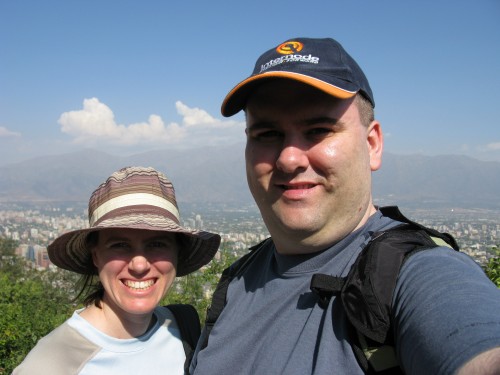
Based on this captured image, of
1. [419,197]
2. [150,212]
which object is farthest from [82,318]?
[419,197]

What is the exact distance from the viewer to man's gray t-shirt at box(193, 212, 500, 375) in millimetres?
1046

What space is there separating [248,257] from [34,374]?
1142 mm

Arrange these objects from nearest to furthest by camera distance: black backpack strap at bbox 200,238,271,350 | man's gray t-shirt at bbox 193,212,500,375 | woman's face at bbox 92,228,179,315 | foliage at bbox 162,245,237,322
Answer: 1. man's gray t-shirt at bbox 193,212,500,375
2. black backpack strap at bbox 200,238,271,350
3. woman's face at bbox 92,228,179,315
4. foliage at bbox 162,245,237,322

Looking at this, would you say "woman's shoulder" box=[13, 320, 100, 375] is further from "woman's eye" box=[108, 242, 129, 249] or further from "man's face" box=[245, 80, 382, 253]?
"man's face" box=[245, 80, 382, 253]

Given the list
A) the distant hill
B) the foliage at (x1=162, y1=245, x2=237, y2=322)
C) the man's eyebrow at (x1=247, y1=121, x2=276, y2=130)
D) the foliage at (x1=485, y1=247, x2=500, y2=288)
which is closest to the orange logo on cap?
the man's eyebrow at (x1=247, y1=121, x2=276, y2=130)

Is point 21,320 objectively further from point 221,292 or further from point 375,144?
point 375,144

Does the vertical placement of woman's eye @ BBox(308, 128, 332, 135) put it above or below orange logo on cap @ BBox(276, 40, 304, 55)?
below

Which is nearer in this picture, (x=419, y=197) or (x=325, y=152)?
(x=325, y=152)

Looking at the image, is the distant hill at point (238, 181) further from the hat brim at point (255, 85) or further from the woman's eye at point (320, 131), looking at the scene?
the woman's eye at point (320, 131)

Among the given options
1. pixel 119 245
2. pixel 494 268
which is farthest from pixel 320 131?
pixel 494 268

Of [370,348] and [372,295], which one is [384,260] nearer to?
[372,295]

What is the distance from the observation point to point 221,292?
203 centimetres

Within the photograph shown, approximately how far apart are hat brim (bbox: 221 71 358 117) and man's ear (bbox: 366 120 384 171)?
0.28 metres

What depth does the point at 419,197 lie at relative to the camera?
201 feet
